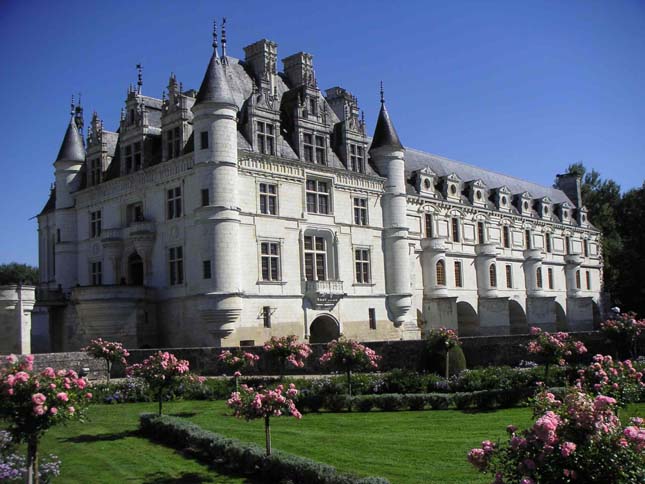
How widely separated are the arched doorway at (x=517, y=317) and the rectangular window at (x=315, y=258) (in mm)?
21541

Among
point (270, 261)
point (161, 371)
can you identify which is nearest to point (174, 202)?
point (270, 261)

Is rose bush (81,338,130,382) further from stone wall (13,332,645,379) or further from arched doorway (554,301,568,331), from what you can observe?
arched doorway (554,301,568,331)

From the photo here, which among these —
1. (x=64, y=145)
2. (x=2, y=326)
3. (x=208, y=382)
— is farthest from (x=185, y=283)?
(x=64, y=145)

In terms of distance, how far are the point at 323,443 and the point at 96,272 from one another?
2702 cm

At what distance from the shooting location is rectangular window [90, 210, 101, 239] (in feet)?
126

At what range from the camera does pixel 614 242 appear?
2670 inches

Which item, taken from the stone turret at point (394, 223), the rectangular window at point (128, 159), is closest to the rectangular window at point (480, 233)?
the stone turret at point (394, 223)

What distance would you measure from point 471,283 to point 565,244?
16245 millimetres

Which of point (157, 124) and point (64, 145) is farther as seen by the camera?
point (64, 145)

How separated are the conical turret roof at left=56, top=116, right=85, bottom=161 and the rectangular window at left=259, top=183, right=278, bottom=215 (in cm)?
1360

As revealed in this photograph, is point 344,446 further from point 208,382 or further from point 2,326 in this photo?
point 2,326

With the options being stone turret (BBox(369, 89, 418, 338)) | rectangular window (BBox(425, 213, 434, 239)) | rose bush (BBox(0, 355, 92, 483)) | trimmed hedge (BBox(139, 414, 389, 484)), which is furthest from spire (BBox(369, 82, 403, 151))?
rose bush (BBox(0, 355, 92, 483))

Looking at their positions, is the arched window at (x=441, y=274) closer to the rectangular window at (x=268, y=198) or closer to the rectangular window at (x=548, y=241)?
the rectangular window at (x=268, y=198)

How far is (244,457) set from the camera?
12.2m
